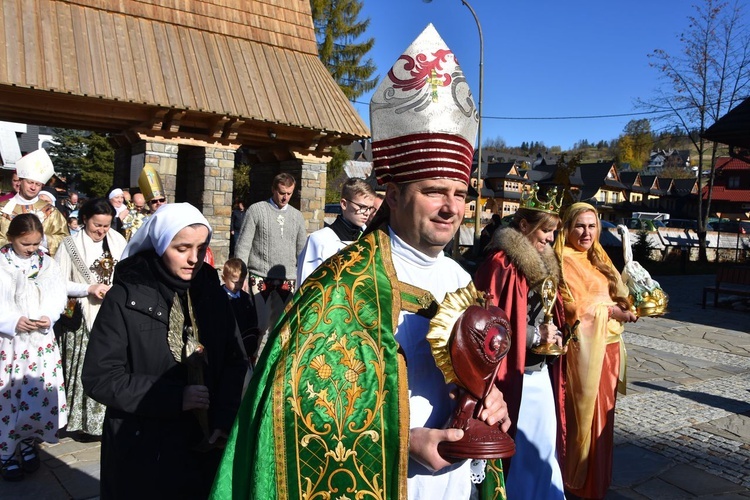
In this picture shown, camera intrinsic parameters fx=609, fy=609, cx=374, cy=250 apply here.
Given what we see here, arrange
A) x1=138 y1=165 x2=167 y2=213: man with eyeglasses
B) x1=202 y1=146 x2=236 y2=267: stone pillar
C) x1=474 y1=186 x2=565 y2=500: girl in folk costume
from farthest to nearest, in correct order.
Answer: x1=202 y1=146 x2=236 y2=267: stone pillar < x1=138 y1=165 x2=167 y2=213: man with eyeglasses < x1=474 y1=186 x2=565 y2=500: girl in folk costume

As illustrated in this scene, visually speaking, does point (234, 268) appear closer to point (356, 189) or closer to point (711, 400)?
point (356, 189)

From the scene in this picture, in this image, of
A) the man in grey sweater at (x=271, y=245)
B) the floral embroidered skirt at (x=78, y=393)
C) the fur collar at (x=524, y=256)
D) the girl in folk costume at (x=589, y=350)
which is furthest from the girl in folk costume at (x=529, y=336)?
the floral embroidered skirt at (x=78, y=393)

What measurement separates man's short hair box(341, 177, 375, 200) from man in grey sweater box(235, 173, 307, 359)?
1.49 m

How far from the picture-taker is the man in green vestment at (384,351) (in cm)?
166

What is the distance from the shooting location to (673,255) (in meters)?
26.6

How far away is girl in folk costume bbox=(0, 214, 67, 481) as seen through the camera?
13.6 ft

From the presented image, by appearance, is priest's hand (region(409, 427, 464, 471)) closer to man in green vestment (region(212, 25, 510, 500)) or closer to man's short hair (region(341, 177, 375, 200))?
man in green vestment (region(212, 25, 510, 500))

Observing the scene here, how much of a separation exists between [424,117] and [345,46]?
997 inches

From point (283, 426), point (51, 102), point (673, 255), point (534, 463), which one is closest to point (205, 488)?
point (283, 426)

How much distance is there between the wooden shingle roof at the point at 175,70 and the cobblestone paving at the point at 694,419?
7.48 metres

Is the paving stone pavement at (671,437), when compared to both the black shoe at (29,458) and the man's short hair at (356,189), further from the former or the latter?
the man's short hair at (356,189)

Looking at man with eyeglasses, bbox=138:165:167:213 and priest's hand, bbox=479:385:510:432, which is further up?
man with eyeglasses, bbox=138:165:167:213

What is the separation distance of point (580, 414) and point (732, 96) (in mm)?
26891

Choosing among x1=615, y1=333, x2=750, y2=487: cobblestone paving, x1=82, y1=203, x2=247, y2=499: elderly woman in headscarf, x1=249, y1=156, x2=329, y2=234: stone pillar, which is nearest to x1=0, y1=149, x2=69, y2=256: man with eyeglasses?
x1=82, y1=203, x2=247, y2=499: elderly woman in headscarf
